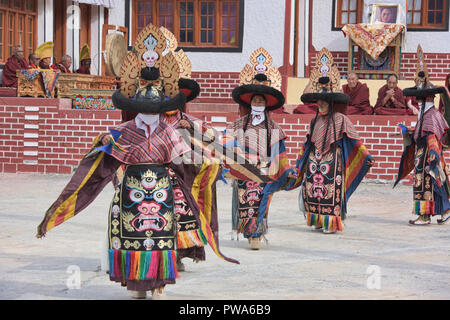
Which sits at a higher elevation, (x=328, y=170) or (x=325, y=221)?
(x=328, y=170)

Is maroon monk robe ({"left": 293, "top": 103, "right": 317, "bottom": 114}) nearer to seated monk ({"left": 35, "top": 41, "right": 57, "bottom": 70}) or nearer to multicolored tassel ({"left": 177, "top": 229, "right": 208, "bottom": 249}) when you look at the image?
seated monk ({"left": 35, "top": 41, "right": 57, "bottom": 70})

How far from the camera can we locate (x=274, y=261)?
300 inches

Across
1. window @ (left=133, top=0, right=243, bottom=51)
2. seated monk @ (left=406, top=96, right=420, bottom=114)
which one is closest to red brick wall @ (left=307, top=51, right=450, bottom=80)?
Answer: window @ (left=133, top=0, right=243, bottom=51)

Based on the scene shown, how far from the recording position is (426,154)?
10453mm

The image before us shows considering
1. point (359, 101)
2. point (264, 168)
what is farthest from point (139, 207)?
point (359, 101)

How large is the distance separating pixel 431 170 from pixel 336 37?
1074cm

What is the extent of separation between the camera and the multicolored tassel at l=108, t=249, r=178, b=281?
5.68m

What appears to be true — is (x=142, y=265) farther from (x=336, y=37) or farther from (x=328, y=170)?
(x=336, y=37)

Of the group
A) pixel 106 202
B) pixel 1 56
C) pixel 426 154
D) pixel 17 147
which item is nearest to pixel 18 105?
pixel 17 147

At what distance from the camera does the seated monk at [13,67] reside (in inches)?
661

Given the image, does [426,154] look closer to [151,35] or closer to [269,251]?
[269,251]

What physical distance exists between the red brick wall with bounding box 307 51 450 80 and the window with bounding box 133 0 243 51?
255 centimetres

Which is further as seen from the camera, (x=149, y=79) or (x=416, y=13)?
(x=416, y=13)

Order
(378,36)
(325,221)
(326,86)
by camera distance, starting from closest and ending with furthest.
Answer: (325,221) → (326,86) → (378,36)
